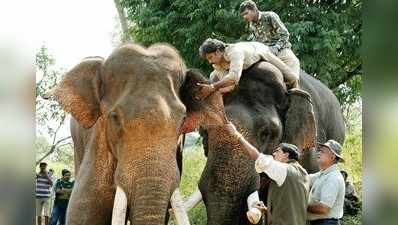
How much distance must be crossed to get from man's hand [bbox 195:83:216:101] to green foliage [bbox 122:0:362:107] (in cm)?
687

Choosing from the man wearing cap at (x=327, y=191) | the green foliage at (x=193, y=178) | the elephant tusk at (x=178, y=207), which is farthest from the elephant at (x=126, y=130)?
the green foliage at (x=193, y=178)

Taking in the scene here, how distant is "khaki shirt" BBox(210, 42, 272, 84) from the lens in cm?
582

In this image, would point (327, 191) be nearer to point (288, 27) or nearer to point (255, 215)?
point (255, 215)

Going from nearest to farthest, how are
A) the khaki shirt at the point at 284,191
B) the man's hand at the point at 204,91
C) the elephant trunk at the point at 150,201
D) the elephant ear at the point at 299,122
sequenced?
1. the elephant trunk at the point at 150,201
2. the khaki shirt at the point at 284,191
3. the man's hand at the point at 204,91
4. the elephant ear at the point at 299,122

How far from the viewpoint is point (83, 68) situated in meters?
5.39

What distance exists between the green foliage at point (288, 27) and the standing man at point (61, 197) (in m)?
3.19

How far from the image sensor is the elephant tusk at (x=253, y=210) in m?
5.18

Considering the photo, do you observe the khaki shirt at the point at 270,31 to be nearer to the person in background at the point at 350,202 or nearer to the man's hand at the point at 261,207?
the man's hand at the point at 261,207

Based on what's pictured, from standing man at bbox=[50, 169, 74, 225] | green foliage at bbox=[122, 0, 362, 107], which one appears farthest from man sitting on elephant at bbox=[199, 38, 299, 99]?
standing man at bbox=[50, 169, 74, 225]

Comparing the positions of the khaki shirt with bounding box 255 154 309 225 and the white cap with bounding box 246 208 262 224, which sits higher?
→ the khaki shirt with bounding box 255 154 309 225

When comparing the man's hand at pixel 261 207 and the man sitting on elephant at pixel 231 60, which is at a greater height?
the man sitting on elephant at pixel 231 60

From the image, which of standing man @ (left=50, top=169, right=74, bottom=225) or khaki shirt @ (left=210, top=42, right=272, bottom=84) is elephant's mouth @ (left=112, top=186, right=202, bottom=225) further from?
standing man @ (left=50, top=169, right=74, bottom=225)

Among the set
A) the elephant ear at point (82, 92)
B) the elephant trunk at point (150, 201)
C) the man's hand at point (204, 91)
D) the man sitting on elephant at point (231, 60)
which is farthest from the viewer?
the man sitting on elephant at point (231, 60)

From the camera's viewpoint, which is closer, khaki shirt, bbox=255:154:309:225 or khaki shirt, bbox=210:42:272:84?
khaki shirt, bbox=255:154:309:225
